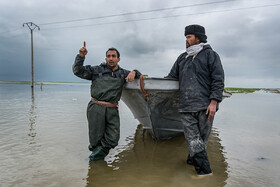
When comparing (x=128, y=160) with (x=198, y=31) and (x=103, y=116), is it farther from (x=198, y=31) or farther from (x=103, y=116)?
(x=198, y=31)

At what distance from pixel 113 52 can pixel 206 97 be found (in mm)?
1727

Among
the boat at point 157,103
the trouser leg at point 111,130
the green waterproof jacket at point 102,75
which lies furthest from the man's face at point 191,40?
the trouser leg at point 111,130

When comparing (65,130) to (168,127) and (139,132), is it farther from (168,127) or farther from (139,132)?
(168,127)

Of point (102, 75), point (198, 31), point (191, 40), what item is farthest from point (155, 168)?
point (198, 31)

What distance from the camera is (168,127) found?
194 inches

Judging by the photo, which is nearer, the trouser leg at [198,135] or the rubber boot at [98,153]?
the trouser leg at [198,135]

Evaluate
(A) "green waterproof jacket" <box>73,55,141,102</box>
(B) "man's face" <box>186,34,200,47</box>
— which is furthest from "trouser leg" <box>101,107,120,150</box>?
(B) "man's face" <box>186,34,200,47</box>

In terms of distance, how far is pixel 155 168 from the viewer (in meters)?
3.62

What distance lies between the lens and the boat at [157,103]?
3.69 metres

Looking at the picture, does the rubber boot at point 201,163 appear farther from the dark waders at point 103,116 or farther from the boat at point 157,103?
the dark waders at point 103,116

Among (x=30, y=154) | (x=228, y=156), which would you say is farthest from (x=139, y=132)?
(x=30, y=154)

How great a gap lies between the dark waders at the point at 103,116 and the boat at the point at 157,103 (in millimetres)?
418

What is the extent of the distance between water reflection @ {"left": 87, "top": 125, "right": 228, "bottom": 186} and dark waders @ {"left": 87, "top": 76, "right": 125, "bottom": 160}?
377 millimetres

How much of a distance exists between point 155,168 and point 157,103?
1.21m
